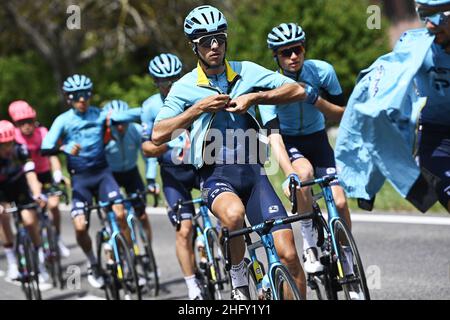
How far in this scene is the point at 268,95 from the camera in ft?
22.5

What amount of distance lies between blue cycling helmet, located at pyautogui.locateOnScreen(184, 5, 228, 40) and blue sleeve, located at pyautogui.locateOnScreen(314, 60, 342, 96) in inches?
82.7

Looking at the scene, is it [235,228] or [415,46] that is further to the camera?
[235,228]

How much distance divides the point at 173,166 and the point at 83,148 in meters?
1.58

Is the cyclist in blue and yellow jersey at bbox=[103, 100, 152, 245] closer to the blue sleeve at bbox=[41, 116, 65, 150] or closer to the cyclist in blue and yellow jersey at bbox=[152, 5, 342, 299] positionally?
the blue sleeve at bbox=[41, 116, 65, 150]

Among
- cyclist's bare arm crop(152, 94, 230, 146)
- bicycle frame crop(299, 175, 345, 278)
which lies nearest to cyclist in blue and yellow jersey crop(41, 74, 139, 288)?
bicycle frame crop(299, 175, 345, 278)

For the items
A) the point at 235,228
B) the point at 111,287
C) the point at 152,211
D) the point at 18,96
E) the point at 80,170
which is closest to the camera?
the point at 235,228

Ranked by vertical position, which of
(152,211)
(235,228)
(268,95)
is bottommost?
(152,211)

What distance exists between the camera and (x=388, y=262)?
11.3 metres

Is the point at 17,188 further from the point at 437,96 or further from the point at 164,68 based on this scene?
the point at 437,96

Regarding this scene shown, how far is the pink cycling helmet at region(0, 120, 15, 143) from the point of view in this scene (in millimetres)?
11461

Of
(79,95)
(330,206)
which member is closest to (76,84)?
(79,95)
